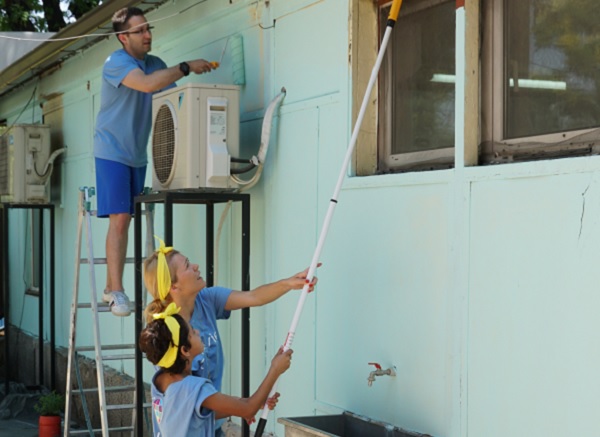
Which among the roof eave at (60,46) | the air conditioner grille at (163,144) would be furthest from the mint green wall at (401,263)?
the roof eave at (60,46)

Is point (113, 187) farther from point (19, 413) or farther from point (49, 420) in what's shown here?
point (19, 413)

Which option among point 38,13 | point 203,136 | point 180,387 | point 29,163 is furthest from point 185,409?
point 38,13

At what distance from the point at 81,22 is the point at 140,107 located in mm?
1625

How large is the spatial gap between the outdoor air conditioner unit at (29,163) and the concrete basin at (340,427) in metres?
6.16

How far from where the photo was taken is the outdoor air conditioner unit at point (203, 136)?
5688 mm

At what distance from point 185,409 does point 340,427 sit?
123 cm

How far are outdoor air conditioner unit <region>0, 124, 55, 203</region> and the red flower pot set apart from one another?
253 cm

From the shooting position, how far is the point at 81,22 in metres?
7.92

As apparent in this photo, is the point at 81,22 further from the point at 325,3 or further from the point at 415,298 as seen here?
the point at 415,298

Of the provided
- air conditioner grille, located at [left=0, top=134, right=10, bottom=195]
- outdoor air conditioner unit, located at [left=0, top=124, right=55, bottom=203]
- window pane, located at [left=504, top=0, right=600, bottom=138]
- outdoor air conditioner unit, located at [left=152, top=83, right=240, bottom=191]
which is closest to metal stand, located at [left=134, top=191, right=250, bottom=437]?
outdoor air conditioner unit, located at [left=152, top=83, right=240, bottom=191]

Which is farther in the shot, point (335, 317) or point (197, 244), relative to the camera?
point (197, 244)

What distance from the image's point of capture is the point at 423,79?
189 inches

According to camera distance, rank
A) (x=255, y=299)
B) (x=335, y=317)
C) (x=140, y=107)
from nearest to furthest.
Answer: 1. (x=255, y=299)
2. (x=335, y=317)
3. (x=140, y=107)

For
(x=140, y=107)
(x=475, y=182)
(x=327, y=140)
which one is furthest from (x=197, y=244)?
(x=475, y=182)
